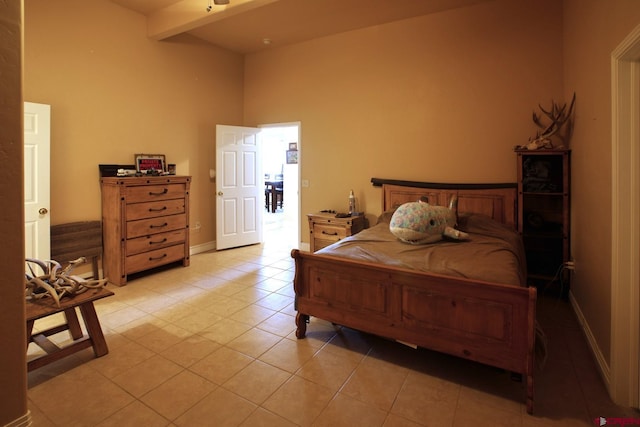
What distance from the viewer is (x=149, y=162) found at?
4.57m

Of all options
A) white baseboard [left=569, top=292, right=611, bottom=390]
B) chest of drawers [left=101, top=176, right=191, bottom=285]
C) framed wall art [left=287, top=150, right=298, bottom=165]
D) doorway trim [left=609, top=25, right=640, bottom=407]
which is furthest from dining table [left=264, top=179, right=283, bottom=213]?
doorway trim [left=609, top=25, right=640, bottom=407]

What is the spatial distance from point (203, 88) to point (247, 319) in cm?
383

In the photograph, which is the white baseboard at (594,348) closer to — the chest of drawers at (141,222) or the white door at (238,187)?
the chest of drawers at (141,222)

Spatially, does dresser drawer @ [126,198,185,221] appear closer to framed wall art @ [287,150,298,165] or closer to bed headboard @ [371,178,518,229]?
bed headboard @ [371,178,518,229]

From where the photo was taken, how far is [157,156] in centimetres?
471

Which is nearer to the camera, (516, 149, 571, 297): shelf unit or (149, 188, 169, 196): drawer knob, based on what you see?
(516, 149, 571, 297): shelf unit

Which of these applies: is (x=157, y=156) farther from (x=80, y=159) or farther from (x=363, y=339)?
(x=363, y=339)

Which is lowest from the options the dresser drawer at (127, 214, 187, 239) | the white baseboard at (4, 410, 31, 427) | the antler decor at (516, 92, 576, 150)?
the white baseboard at (4, 410, 31, 427)

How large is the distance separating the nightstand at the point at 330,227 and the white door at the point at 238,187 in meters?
1.45

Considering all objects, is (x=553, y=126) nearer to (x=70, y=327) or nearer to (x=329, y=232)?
(x=329, y=232)

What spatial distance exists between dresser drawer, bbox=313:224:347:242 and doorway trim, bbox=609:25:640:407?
9.83ft

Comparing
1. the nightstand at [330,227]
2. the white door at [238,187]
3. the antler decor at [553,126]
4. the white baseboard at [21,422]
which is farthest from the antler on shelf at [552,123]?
the white baseboard at [21,422]

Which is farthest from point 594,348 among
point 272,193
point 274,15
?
point 272,193

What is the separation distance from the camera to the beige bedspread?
2.29m
